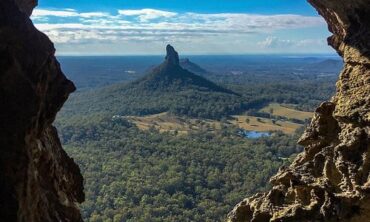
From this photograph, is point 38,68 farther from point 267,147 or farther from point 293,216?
point 267,147

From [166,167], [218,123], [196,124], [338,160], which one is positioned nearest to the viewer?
[338,160]

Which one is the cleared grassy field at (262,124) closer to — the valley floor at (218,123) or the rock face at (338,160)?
the valley floor at (218,123)

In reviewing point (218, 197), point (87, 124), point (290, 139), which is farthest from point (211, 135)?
point (218, 197)

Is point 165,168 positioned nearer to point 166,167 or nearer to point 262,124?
point 166,167

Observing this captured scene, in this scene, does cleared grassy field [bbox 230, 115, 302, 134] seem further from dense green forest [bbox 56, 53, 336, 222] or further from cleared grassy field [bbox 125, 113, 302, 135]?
dense green forest [bbox 56, 53, 336, 222]

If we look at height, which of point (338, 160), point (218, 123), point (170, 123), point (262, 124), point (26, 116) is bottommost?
point (218, 123)

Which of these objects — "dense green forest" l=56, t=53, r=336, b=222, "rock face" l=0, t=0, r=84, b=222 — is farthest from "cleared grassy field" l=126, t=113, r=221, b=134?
"rock face" l=0, t=0, r=84, b=222

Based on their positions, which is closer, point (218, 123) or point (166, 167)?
point (166, 167)

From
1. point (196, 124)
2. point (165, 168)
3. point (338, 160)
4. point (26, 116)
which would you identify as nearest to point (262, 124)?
point (196, 124)
